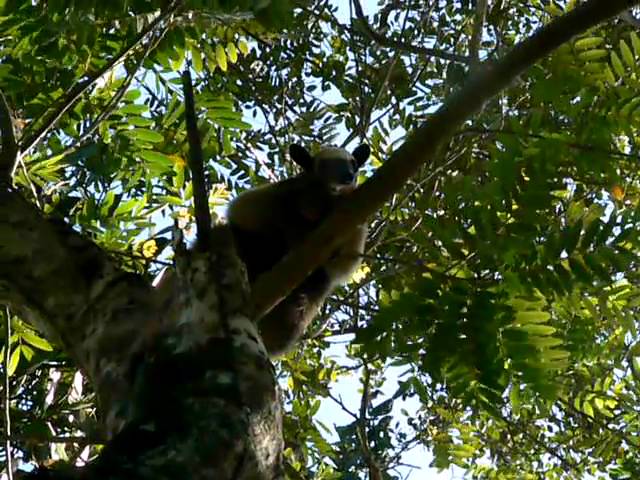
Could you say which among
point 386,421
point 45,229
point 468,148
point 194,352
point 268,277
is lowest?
point 194,352

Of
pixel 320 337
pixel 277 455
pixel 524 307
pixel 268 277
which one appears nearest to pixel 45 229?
pixel 268 277

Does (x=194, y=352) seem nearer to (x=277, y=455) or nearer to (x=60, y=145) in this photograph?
(x=277, y=455)

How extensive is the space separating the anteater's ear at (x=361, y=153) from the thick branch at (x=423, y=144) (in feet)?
11.8

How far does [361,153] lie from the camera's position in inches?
269

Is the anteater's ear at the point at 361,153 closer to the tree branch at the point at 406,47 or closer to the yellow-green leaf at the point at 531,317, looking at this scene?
the tree branch at the point at 406,47

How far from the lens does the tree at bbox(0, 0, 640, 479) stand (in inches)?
97.2

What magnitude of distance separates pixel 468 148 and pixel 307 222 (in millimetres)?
1175

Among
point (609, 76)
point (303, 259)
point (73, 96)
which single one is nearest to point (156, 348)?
point (303, 259)

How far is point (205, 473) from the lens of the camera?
79.0 inches

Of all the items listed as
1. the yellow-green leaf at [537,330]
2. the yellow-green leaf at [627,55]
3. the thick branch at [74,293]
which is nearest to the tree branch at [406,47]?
the yellow-green leaf at [627,55]

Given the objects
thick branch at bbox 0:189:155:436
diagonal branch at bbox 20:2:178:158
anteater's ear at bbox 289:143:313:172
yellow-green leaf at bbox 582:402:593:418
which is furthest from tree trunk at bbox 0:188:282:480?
yellow-green leaf at bbox 582:402:593:418

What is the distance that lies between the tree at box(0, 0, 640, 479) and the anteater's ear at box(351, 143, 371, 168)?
164mm

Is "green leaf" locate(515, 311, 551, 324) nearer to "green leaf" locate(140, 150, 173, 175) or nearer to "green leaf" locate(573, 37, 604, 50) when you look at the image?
"green leaf" locate(573, 37, 604, 50)

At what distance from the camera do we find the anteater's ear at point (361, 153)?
6.73 metres
